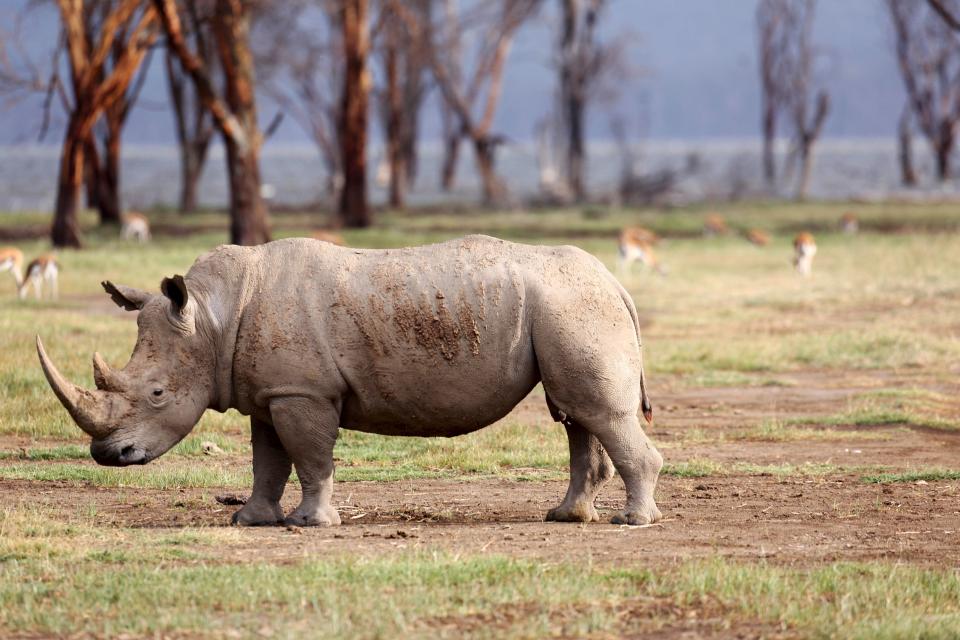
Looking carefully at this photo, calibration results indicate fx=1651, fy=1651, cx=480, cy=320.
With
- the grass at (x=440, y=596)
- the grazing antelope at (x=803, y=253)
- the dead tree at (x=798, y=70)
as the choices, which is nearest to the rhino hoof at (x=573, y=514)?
the grass at (x=440, y=596)

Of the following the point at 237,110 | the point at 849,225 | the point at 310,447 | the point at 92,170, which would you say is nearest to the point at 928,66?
the point at 849,225

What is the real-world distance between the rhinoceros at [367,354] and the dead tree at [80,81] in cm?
2124

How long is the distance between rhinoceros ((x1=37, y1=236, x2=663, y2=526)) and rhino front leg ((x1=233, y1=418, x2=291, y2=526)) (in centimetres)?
2

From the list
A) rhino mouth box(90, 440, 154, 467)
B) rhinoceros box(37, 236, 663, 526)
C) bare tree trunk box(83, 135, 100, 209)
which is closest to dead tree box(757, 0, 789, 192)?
bare tree trunk box(83, 135, 100, 209)

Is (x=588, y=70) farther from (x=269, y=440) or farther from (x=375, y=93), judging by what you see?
(x=269, y=440)

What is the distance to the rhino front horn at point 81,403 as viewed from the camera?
7828 mm

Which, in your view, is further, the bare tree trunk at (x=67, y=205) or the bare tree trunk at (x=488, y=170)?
the bare tree trunk at (x=488, y=170)

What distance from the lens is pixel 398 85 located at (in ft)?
176

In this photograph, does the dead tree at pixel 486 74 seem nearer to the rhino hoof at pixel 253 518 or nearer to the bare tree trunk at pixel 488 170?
the bare tree trunk at pixel 488 170

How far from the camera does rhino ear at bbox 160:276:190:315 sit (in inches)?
322

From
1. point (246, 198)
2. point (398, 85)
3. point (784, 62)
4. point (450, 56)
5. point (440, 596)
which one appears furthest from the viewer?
point (784, 62)

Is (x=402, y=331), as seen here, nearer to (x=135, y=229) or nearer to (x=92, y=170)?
(x=135, y=229)

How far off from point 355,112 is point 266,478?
1082 inches

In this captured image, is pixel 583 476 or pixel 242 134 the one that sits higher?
pixel 242 134
